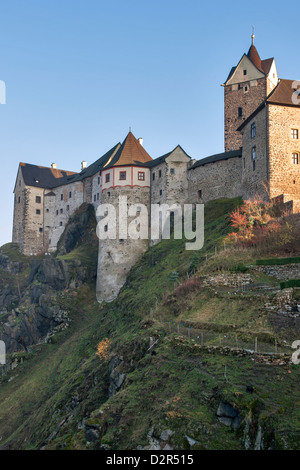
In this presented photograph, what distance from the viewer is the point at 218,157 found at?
2357 inches

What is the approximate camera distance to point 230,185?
57.8m

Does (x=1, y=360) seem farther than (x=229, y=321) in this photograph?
Yes

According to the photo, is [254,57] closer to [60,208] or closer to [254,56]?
[254,56]

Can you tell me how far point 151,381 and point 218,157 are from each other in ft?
128

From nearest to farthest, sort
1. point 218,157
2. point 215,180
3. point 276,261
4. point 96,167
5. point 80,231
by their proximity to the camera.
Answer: point 276,261 → point 215,180 → point 218,157 → point 80,231 → point 96,167

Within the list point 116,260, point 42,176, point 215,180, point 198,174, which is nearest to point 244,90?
point 198,174

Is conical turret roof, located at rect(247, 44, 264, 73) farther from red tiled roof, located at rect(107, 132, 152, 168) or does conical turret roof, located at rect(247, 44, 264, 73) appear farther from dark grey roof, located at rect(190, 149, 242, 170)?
red tiled roof, located at rect(107, 132, 152, 168)

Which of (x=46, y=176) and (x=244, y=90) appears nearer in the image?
(x=244, y=90)

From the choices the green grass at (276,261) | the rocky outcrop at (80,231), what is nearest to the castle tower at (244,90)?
the rocky outcrop at (80,231)

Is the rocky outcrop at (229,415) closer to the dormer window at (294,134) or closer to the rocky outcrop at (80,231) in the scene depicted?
the dormer window at (294,134)

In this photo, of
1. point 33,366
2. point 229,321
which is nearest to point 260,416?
point 229,321

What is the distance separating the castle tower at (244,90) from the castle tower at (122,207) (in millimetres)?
12415
